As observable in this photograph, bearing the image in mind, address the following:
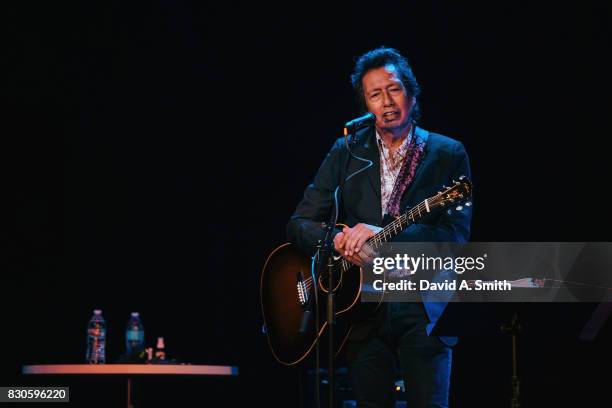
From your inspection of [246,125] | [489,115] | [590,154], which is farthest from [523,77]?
[246,125]

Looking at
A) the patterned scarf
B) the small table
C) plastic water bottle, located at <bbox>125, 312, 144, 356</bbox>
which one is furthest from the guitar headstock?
plastic water bottle, located at <bbox>125, 312, 144, 356</bbox>

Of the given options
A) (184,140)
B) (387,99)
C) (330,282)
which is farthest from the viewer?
(184,140)

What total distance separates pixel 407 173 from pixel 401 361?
2.53ft

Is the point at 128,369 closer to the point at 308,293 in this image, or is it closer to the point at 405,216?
the point at 308,293

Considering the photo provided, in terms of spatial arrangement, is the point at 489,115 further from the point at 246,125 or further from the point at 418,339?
the point at 418,339

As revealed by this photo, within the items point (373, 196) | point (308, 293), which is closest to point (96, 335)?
point (308, 293)

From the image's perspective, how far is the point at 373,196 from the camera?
3385 mm

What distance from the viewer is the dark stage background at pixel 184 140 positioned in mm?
4664

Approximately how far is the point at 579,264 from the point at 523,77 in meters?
1.77

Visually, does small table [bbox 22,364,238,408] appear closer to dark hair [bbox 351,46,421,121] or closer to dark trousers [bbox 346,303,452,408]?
dark trousers [bbox 346,303,452,408]

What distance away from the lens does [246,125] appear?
16.3ft

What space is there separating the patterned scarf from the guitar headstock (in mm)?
223

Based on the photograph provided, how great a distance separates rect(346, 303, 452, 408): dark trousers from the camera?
118 inches

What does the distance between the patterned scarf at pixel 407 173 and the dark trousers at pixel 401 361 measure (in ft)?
1.42
